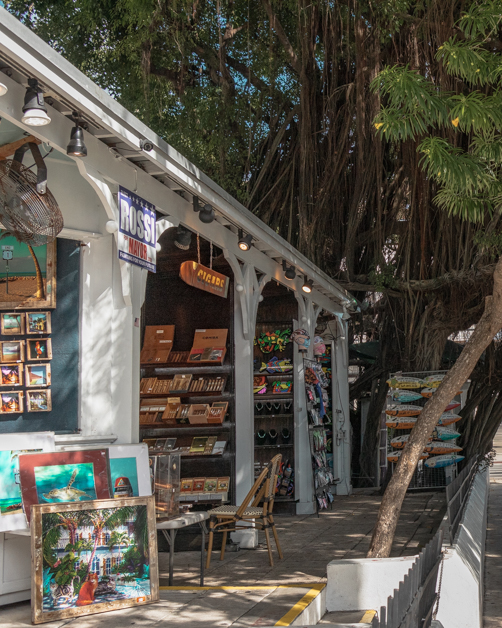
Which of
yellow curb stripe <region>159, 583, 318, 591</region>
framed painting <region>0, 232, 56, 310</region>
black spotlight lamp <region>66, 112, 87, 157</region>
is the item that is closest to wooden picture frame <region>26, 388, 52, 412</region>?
framed painting <region>0, 232, 56, 310</region>

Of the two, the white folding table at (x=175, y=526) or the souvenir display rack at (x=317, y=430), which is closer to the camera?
the white folding table at (x=175, y=526)

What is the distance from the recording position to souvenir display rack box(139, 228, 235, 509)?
6938 millimetres

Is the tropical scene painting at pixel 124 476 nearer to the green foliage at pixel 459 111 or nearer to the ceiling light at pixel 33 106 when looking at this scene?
the ceiling light at pixel 33 106

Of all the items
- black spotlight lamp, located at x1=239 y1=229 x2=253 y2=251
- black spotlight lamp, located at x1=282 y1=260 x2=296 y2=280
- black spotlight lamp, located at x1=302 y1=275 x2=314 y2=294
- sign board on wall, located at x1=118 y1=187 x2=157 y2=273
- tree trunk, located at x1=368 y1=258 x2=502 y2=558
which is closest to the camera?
sign board on wall, located at x1=118 y1=187 x2=157 y2=273

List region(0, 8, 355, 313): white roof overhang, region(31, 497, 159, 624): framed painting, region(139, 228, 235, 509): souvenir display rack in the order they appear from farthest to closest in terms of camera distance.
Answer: region(139, 228, 235, 509): souvenir display rack → region(31, 497, 159, 624): framed painting → region(0, 8, 355, 313): white roof overhang

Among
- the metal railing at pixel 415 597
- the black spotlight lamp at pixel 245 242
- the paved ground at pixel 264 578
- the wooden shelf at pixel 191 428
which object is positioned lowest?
the paved ground at pixel 264 578

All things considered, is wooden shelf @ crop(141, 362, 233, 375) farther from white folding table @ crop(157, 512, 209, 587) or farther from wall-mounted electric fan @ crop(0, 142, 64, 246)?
wall-mounted electric fan @ crop(0, 142, 64, 246)

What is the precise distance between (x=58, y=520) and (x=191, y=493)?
9.31ft

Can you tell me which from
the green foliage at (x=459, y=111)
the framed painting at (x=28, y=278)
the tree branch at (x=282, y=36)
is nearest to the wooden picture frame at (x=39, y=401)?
the framed painting at (x=28, y=278)

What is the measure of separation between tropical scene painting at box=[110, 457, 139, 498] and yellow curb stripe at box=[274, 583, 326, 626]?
4.07ft

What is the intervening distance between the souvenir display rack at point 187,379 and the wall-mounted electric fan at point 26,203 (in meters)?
2.59

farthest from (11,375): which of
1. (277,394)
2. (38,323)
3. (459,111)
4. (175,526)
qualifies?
(277,394)

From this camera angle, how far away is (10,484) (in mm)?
4121

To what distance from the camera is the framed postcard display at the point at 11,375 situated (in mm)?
5031
